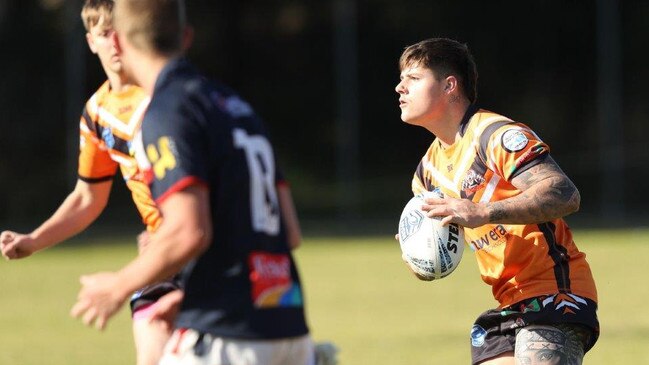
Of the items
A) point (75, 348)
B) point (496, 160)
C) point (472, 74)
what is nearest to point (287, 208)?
point (496, 160)

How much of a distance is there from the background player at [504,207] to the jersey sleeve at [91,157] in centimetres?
134

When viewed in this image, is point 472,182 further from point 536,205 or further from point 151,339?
point 151,339

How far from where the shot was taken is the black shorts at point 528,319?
17.5 ft

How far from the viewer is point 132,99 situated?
18.3 ft

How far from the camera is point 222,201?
397 centimetres

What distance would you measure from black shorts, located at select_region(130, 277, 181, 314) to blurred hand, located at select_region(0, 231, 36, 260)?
1.60ft

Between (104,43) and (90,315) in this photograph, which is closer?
(90,315)

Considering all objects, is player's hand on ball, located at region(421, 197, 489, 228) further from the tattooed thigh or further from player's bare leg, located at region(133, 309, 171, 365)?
player's bare leg, located at region(133, 309, 171, 365)

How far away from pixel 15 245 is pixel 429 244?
1709mm

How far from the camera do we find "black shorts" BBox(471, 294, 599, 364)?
17.5 ft

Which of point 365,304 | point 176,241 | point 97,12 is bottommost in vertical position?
point 365,304

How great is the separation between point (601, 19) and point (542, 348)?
54.3 ft

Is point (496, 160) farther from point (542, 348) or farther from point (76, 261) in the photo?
point (76, 261)

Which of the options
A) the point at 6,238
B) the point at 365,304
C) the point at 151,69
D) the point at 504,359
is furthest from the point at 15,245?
the point at 365,304
